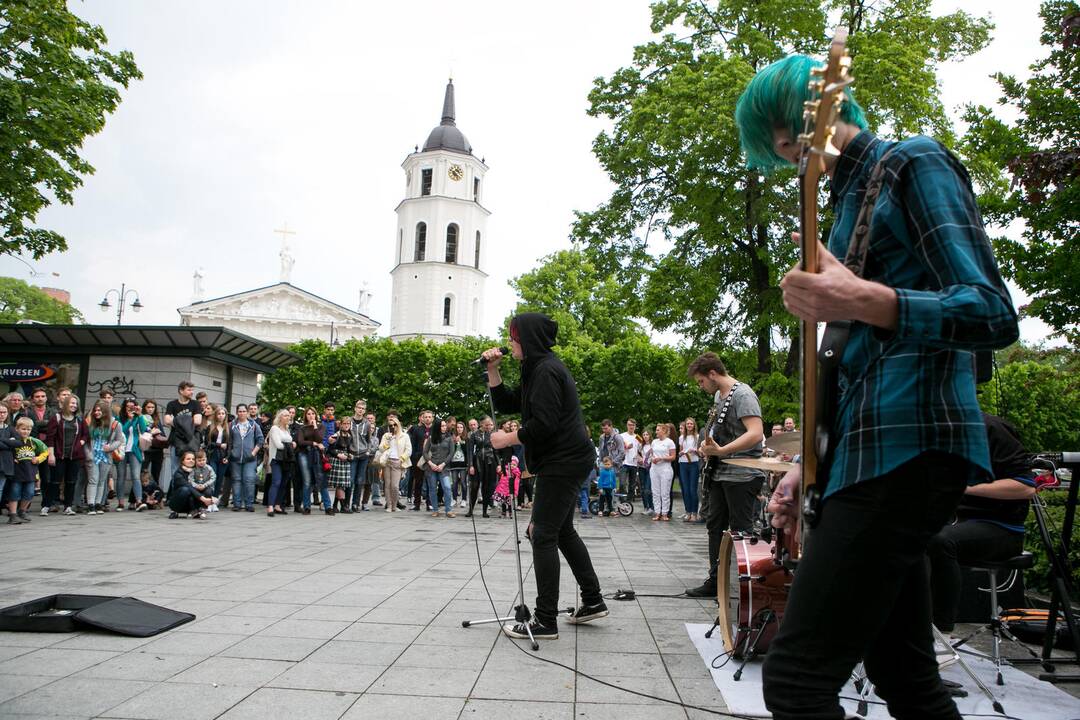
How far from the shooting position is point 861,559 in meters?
1.67

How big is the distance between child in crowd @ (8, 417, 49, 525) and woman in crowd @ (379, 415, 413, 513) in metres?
6.47

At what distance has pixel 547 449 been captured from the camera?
5.11 metres

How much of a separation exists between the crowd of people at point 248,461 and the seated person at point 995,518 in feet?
28.7

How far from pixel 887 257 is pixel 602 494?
16285mm

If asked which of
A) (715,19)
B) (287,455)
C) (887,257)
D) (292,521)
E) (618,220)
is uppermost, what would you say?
(715,19)

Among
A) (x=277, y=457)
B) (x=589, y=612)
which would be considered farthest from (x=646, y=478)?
(x=589, y=612)

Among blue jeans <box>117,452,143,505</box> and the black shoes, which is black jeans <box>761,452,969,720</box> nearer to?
the black shoes

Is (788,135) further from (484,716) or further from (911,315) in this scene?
(484,716)

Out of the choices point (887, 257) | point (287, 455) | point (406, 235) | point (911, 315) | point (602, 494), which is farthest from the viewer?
point (406, 235)

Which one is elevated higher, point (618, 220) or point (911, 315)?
point (618, 220)

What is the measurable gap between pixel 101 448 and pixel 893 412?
14.9 m

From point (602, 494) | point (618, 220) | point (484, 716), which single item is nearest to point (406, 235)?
point (618, 220)

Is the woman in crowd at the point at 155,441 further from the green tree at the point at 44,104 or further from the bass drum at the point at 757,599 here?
the bass drum at the point at 757,599

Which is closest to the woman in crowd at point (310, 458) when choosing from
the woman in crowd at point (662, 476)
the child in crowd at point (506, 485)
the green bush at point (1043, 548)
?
the child in crowd at point (506, 485)
